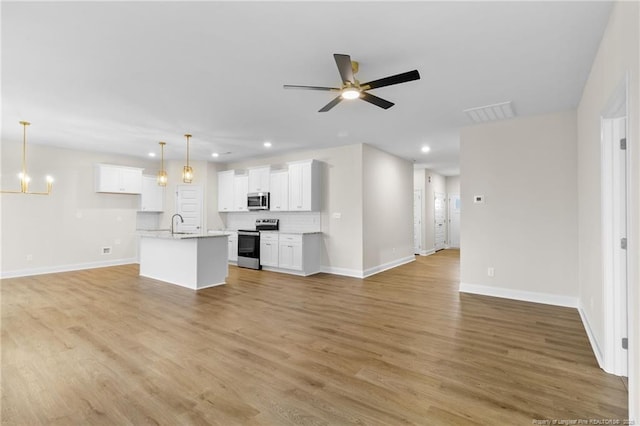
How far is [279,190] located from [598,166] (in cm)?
566

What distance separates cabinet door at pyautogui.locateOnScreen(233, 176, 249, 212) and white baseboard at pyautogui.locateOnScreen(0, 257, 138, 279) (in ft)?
9.77

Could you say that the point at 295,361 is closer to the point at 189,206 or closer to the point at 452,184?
the point at 189,206

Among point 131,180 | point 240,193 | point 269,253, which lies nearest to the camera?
point 269,253

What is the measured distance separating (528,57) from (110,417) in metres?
4.36

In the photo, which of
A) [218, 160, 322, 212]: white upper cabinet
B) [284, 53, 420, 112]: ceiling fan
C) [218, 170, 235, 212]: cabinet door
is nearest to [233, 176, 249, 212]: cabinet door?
[218, 160, 322, 212]: white upper cabinet

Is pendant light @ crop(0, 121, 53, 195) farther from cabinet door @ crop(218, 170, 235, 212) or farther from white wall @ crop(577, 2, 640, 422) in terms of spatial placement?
white wall @ crop(577, 2, 640, 422)

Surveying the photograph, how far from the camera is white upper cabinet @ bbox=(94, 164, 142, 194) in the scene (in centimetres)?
725

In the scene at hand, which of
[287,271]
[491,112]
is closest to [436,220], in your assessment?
[287,271]

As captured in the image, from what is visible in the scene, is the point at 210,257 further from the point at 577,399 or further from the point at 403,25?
the point at 577,399

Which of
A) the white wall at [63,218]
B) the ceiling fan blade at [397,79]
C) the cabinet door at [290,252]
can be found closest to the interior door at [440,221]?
the cabinet door at [290,252]

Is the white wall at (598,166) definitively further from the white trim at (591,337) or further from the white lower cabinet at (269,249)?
the white lower cabinet at (269,249)

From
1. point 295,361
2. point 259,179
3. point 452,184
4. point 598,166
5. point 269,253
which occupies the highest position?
point 452,184

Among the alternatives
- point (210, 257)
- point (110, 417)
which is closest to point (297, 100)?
point (210, 257)

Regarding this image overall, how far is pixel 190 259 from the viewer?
17.6 feet
